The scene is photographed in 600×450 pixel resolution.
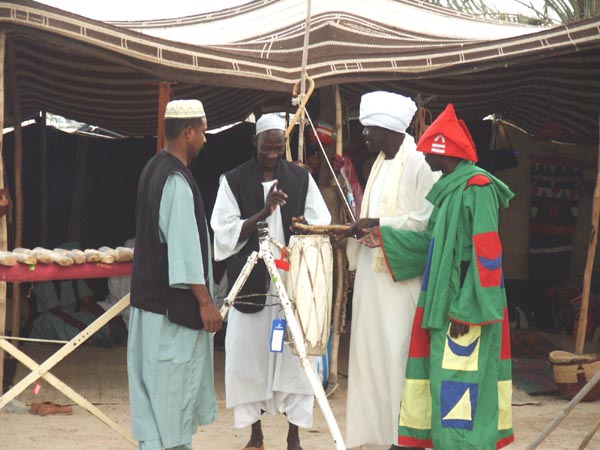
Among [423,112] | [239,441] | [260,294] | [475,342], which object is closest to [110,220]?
[423,112]

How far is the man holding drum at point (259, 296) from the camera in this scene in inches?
216

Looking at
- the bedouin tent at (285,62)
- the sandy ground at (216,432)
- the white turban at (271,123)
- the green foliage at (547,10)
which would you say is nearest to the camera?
the white turban at (271,123)

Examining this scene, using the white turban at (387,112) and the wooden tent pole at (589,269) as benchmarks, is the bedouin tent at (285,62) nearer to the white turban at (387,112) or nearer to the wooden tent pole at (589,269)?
the wooden tent pole at (589,269)

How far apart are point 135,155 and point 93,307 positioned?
1.76 meters

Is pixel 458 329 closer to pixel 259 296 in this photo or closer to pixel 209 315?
pixel 209 315

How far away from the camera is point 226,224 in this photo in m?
5.52

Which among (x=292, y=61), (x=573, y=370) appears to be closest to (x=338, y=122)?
(x=292, y=61)

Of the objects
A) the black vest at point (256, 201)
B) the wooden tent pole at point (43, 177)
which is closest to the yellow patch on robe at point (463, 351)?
the black vest at point (256, 201)

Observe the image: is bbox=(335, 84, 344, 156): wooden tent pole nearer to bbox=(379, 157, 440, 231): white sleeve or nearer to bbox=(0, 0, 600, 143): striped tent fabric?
bbox=(0, 0, 600, 143): striped tent fabric

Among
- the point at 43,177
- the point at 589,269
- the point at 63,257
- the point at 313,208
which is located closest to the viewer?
the point at 63,257

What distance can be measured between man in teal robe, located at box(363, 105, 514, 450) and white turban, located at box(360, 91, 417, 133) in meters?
0.28

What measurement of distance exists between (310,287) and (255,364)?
726 millimetres

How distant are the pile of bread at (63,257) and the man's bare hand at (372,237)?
4.24 feet

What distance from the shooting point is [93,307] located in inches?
380
